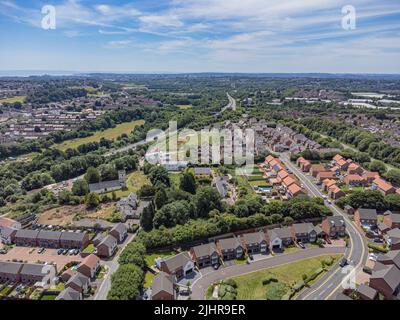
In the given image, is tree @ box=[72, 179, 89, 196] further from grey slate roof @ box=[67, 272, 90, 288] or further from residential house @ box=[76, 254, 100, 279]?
grey slate roof @ box=[67, 272, 90, 288]

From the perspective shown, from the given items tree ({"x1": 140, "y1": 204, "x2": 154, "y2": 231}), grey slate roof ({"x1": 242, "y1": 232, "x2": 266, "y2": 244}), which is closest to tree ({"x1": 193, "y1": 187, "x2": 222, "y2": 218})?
tree ({"x1": 140, "y1": 204, "x2": 154, "y2": 231})

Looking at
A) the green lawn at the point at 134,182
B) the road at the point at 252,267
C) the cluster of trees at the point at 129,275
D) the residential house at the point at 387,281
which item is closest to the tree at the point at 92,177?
the green lawn at the point at 134,182

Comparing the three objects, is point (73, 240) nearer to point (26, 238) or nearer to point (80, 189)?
point (26, 238)

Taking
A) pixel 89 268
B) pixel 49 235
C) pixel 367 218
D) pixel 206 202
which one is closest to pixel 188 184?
pixel 206 202

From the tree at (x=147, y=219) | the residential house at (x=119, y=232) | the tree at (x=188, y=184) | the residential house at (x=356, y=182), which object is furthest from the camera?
the residential house at (x=356, y=182)

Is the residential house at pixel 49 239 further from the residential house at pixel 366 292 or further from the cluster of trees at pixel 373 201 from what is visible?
the cluster of trees at pixel 373 201
